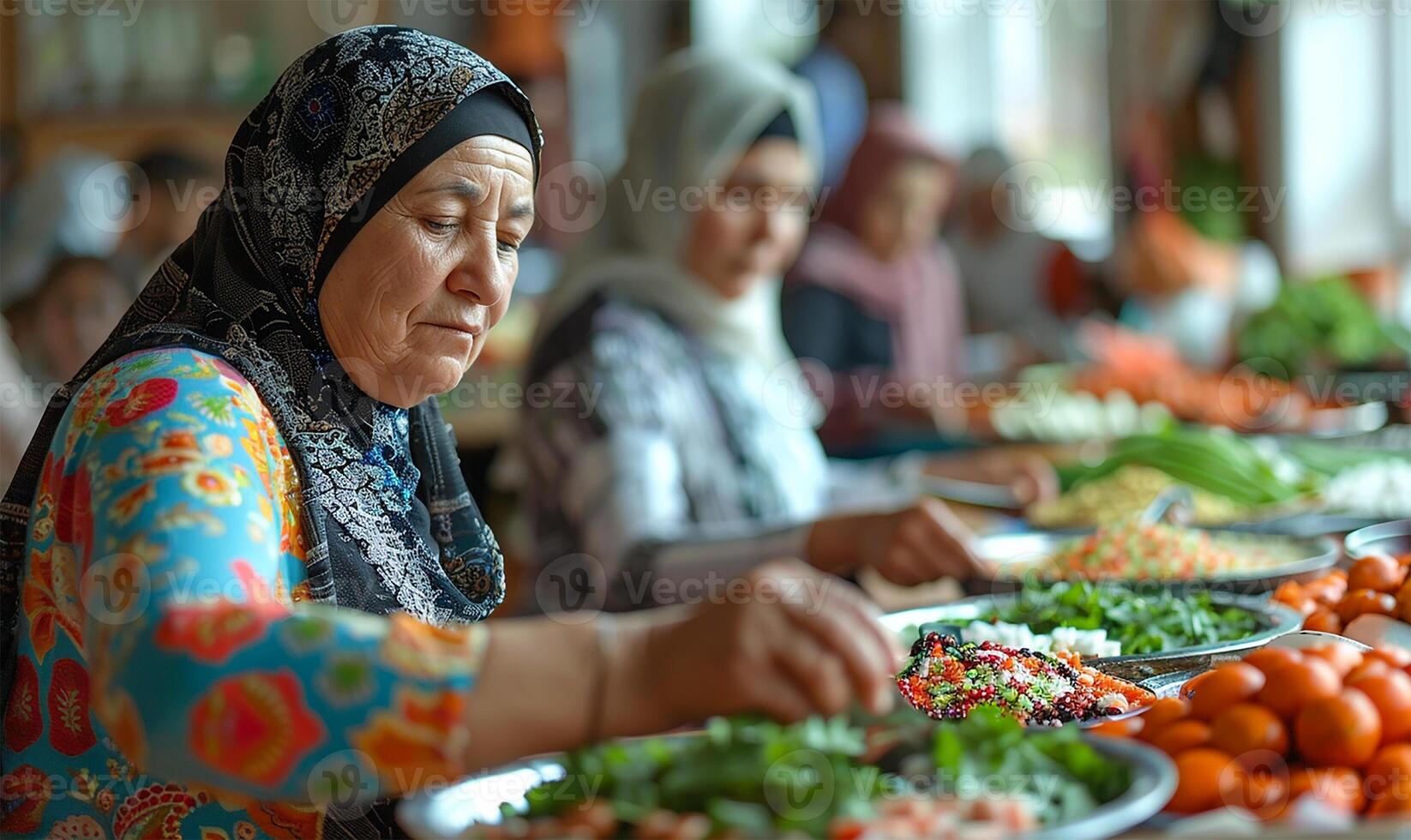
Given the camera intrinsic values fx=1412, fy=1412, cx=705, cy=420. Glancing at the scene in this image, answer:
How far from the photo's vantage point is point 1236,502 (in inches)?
102

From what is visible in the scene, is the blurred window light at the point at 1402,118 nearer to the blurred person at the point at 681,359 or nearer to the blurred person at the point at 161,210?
the blurred person at the point at 681,359

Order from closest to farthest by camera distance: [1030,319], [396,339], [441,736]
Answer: [441,736], [396,339], [1030,319]

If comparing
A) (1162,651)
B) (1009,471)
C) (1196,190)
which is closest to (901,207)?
(1009,471)

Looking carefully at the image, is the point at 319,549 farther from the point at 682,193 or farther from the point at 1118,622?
the point at 682,193

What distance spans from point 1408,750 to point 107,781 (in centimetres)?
99

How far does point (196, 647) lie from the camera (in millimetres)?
886

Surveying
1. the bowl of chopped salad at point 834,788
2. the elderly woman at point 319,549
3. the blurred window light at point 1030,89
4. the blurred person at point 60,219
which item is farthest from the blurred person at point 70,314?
the blurred window light at point 1030,89

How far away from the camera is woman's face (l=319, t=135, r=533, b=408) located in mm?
1218

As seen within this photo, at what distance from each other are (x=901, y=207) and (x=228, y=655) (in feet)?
12.6

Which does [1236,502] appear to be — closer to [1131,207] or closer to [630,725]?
[630,725]

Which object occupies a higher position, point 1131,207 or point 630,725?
point 630,725

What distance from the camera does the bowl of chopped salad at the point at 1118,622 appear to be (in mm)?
1353

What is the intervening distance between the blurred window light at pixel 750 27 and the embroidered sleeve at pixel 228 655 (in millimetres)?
9056

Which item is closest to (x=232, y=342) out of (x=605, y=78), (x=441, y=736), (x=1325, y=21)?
(x=441, y=736)
